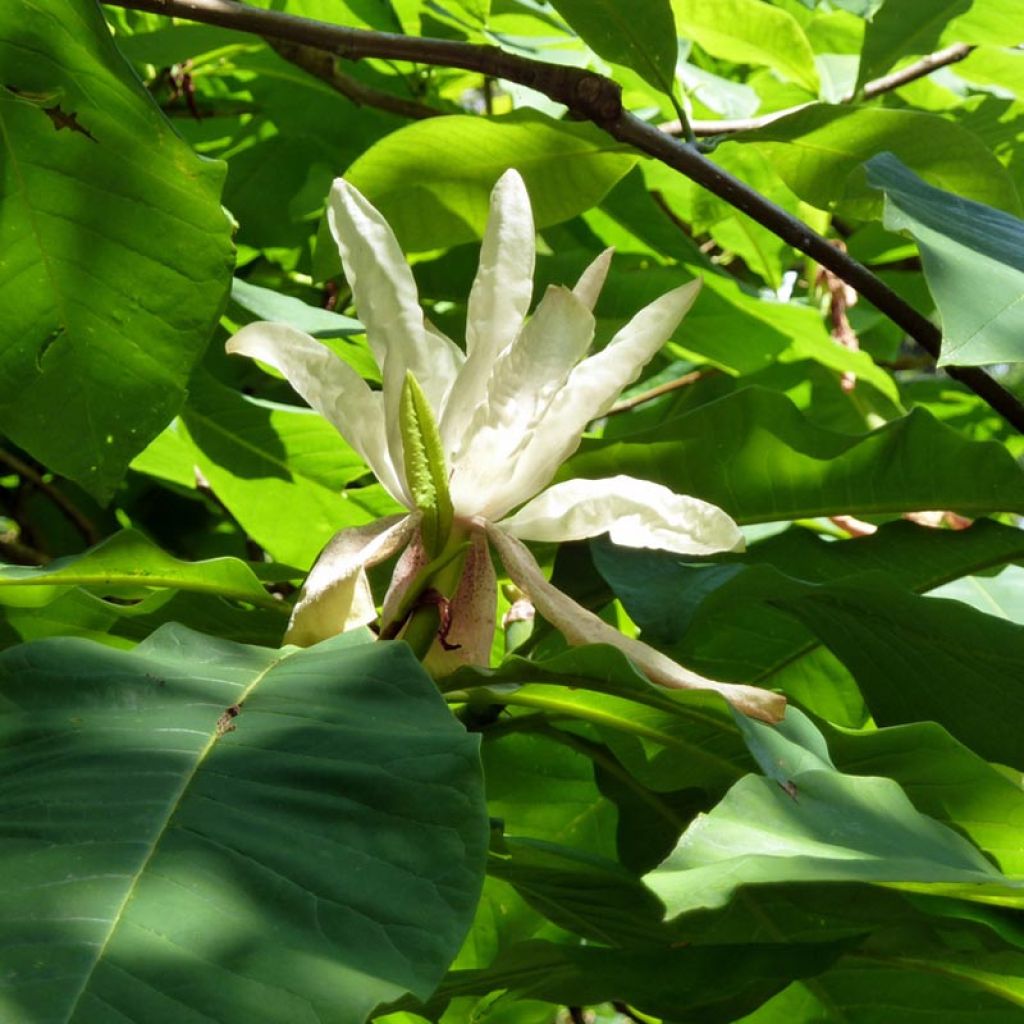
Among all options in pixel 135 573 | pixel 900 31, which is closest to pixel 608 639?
pixel 135 573

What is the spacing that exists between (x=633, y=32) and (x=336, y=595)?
23.6 inches

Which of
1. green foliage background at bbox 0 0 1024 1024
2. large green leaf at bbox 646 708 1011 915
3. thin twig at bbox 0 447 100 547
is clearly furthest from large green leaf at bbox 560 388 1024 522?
thin twig at bbox 0 447 100 547

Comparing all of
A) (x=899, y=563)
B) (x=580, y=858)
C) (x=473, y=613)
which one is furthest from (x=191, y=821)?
(x=899, y=563)

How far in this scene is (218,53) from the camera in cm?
178

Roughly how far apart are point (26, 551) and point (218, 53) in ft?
2.17

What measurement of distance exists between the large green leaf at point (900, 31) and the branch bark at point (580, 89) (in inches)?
15.0

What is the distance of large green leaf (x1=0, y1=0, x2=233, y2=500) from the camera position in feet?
3.15

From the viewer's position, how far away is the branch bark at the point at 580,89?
40.9 inches

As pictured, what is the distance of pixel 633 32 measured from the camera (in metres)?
1.14

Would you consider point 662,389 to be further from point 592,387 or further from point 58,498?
point 592,387

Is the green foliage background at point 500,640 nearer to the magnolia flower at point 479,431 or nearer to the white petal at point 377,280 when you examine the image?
the magnolia flower at point 479,431

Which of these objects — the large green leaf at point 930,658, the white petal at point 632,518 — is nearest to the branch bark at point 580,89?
the large green leaf at point 930,658

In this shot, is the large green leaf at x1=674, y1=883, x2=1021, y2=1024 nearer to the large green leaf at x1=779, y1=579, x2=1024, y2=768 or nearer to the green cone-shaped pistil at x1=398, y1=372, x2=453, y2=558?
the large green leaf at x1=779, y1=579, x2=1024, y2=768

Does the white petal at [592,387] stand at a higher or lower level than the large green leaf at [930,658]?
higher
